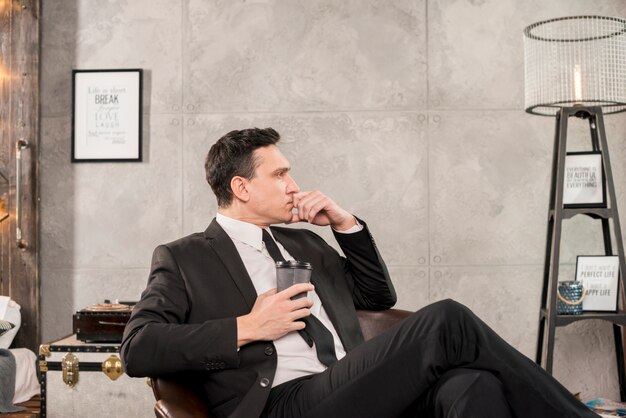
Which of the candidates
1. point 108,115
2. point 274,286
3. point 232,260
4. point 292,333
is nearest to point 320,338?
point 292,333

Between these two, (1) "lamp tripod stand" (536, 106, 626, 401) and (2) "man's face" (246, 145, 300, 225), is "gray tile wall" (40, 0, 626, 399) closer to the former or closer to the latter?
(1) "lamp tripod stand" (536, 106, 626, 401)

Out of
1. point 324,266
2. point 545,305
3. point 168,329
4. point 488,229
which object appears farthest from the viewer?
point 488,229

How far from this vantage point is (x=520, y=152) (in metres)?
3.46

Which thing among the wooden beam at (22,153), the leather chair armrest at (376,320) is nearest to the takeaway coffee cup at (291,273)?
the leather chair armrest at (376,320)

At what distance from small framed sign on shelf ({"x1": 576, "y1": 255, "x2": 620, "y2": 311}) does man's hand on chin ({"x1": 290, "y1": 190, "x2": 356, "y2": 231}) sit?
60.3 inches

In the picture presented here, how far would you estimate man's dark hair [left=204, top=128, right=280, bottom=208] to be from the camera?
2219mm

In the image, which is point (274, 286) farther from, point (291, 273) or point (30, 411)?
point (30, 411)

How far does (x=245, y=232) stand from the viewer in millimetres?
2197

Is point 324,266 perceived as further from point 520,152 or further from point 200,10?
point 200,10

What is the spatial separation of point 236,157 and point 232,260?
1.25ft

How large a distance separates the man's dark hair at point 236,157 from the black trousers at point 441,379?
0.80m

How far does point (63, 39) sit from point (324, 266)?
218 cm

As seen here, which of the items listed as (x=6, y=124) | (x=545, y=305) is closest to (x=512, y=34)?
(x=545, y=305)

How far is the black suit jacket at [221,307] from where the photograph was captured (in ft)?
5.68
